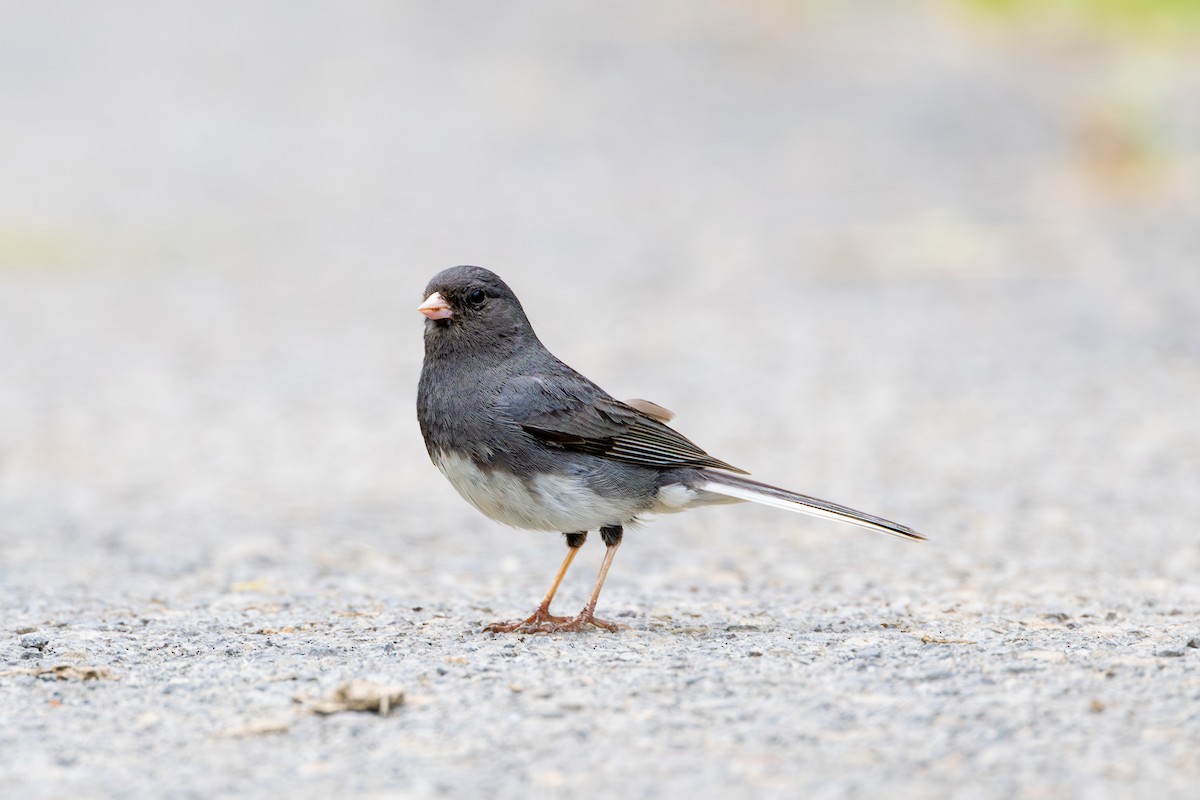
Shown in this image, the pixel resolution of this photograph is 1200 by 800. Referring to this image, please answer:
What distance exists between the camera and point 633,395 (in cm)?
783

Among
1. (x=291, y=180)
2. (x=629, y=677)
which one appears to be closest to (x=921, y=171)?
(x=291, y=180)

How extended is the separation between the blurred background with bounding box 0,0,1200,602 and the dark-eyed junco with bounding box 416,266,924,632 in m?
1.08

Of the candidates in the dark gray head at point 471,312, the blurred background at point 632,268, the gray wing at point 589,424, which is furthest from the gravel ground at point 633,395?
the dark gray head at point 471,312

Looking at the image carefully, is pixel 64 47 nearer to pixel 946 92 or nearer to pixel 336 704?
pixel 946 92

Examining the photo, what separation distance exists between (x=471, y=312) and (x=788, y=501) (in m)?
1.00

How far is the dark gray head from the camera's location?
4227 millimetres

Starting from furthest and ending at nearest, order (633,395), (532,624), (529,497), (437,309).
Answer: (633,395), (437,309), (532,624), (529,497)

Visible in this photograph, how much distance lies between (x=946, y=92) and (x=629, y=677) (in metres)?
12.6

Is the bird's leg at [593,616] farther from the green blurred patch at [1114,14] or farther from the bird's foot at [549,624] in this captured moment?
the green blurred patch at [1114,14]

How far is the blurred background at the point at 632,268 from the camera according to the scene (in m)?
6.09

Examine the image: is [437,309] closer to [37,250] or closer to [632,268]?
[632,268]

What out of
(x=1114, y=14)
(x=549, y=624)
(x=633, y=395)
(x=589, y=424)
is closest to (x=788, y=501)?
(x=589, y=424)

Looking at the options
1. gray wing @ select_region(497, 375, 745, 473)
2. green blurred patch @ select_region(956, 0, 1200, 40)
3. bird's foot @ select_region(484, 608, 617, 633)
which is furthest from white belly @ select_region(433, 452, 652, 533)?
green blurred patch @ select_region(956, 0, 1200, 40)

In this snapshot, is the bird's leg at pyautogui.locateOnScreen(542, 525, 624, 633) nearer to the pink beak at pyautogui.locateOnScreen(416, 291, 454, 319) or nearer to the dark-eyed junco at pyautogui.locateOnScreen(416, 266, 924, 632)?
the dark-eyed junco at pyautogui.locateOnScreen(416, 266, 924, 632)
